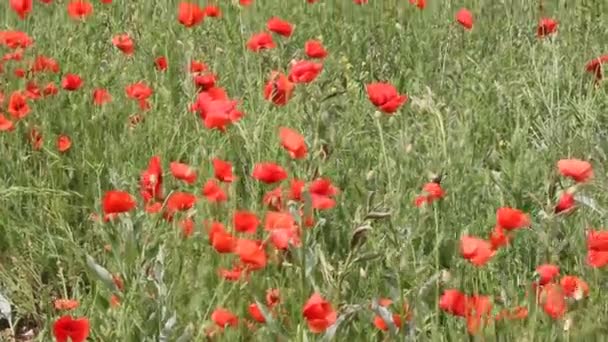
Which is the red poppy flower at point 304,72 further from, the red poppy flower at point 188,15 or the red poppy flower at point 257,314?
the red poppy flower at point 257,314

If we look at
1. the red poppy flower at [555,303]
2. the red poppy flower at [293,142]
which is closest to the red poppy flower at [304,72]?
the red poppy flower at [293,142]

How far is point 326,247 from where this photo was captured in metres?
2.50

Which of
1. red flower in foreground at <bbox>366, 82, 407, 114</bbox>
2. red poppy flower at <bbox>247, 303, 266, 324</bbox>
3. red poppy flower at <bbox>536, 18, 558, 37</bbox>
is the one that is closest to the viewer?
red poppy flower at <bbox>247, 303, 266, 324</bbox>

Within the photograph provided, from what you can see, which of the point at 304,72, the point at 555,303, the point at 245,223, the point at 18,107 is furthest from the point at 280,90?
the point at 555,303

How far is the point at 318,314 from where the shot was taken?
1.87m

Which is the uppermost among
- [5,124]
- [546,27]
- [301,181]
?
[301,181]

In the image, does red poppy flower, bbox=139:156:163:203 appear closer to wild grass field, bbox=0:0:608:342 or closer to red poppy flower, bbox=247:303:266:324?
wild grass field, bbox=0:0:608:342

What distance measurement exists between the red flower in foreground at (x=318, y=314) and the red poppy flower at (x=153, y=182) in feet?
1.74

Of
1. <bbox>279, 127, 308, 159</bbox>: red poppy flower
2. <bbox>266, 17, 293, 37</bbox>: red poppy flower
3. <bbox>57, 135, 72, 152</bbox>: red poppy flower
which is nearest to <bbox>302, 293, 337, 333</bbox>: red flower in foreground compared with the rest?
<bbox>279, 127, 308, 159</bbox>: red poppy flower

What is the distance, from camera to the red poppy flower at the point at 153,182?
227 centimetres

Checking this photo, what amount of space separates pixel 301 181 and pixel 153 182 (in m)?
0.29

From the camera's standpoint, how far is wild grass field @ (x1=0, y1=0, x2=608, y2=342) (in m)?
2.01

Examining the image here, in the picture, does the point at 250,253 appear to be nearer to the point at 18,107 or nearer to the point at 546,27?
the point at 18,107

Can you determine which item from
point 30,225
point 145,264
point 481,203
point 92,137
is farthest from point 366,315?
point 92,137
